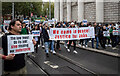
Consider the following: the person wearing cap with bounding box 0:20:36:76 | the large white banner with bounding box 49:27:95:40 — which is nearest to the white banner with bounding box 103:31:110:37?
the large white banner with bounding box 49:27:95:40

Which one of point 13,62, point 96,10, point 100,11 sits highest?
point 96,10

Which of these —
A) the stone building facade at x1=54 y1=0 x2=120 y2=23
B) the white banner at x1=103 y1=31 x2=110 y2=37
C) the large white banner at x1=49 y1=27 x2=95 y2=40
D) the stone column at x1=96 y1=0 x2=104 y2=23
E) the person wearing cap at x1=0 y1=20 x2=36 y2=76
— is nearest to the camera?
the person wearing cap at x1=0 y1=20 x2=36 y2=76

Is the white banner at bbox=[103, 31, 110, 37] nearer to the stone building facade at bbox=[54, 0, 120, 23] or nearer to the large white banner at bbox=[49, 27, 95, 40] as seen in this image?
the large white banner at bbox=[49, 27, 95, 40]

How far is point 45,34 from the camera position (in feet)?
29.6

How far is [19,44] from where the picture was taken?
3.21m

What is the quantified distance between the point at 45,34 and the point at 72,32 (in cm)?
197

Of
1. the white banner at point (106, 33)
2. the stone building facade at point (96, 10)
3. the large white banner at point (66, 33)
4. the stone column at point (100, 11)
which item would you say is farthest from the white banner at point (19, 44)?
the stone column at point (100, 11)

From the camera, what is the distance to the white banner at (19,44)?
2.96 meters

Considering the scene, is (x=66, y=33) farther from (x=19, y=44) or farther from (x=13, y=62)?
(x=13, y=62)

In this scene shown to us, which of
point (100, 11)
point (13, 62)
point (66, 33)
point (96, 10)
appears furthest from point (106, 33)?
point (96, 10)

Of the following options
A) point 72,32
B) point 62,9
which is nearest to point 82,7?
point 62,9

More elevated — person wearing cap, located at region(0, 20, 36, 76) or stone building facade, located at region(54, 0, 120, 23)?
stone building facade, located at region(54, 0, 120, 23)

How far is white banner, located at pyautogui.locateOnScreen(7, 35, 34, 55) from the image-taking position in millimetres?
2961

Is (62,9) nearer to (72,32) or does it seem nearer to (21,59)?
(72,32)
